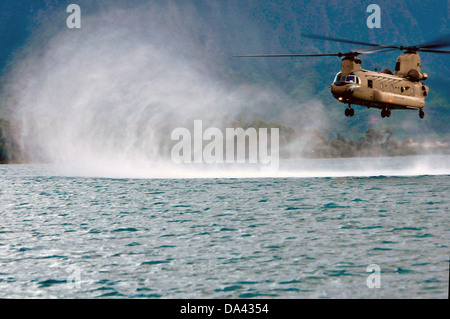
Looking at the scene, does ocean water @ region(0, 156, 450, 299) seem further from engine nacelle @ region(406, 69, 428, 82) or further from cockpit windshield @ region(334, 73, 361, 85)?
engine nacelle @ region(406, 69, 428, 82)

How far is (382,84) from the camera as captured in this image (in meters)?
67.1

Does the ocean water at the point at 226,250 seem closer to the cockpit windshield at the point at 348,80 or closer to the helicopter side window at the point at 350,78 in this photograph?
the cockpit windshield at the point at 348,80

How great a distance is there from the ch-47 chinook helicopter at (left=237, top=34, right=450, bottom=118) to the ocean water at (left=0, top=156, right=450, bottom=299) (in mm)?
11588

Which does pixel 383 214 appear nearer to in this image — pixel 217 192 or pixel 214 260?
pixel 214 260

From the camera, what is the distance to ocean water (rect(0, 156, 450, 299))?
25.1 m

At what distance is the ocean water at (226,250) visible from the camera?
82.3 ft

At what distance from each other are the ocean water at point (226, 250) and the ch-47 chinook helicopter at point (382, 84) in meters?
11.6

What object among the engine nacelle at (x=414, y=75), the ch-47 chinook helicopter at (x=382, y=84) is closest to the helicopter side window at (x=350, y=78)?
the ch-47 chinook helicopter at (x=382, y=84)

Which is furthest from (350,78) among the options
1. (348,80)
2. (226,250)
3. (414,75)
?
(226,250)

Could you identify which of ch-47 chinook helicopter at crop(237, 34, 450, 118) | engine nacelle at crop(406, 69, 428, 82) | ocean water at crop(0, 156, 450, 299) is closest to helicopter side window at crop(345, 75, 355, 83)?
ch-47 chinook helicopter at crop(237, 34, 450, 118)

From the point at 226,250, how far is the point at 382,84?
130ft
